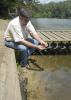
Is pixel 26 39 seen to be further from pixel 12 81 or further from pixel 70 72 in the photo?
pixel 12 81

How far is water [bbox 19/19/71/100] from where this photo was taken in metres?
6.63

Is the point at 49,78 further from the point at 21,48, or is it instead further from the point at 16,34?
the point at 16,34

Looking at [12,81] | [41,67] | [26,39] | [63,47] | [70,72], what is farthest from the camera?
[63,47]

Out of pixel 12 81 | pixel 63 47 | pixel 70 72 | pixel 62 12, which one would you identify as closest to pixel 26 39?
pixel 70 72

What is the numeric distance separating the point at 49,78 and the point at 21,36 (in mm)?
1864

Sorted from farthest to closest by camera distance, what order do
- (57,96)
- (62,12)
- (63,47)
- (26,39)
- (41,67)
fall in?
(62,12) → (63,47) → (41,67) → (26,39) → (57,96)

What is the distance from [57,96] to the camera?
654 cm

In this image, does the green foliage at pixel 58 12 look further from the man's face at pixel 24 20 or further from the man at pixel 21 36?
the man's face at pixel 24 20

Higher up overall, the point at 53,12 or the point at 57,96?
the point at 57,96

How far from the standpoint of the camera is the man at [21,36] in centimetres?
655

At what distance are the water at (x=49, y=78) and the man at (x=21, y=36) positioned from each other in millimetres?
696

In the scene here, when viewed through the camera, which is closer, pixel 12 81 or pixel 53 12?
pixel 12 81

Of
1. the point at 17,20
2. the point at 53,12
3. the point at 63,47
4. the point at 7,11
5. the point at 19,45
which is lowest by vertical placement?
the point at 53,12

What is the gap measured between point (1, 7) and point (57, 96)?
120 ft
